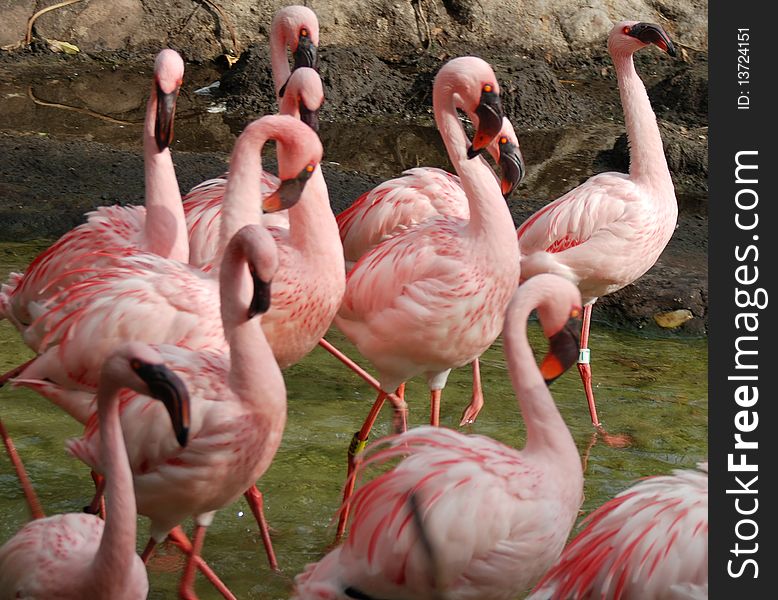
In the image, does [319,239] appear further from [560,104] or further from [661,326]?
[560,104]

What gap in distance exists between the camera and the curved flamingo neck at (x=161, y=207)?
420 centimetres

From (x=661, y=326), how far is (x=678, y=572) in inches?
138

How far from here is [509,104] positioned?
9.80 metres

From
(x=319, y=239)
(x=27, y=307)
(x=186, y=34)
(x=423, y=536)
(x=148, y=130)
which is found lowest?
(x=423, y=536)

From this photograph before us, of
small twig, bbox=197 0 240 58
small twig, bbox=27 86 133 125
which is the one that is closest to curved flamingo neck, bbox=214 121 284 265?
small twig, bbox=27 86 133 125

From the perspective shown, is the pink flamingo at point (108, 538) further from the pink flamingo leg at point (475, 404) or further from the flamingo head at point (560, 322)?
the pink flamingo leg at point (475, 404)

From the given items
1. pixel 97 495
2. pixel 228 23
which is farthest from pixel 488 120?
pixel 228 23

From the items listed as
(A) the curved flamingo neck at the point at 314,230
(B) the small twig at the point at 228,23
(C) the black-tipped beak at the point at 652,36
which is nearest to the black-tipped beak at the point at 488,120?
(A) the curved flamingo neck at the point at 314,230

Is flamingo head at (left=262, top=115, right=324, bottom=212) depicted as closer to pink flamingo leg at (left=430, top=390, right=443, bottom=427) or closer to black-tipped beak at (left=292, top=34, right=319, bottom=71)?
pink flamingo leg at (left=430, top=390, right=443, bottom=427)

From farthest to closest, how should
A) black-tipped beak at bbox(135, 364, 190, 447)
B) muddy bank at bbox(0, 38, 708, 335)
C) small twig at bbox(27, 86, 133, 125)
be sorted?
small twig at bbox(27, 86, 133, 125) < muddy bank at bbox(0, 38, 708, 335) < black-tipped beak at bbox(135, 364, 190, 447)

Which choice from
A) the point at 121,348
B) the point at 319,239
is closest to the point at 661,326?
the point at 319,239

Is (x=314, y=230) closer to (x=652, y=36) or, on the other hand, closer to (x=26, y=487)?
(x=26, y=487)

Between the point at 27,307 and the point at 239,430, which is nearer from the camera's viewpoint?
the point at 239,430

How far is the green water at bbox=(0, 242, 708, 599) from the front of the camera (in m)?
3.92
